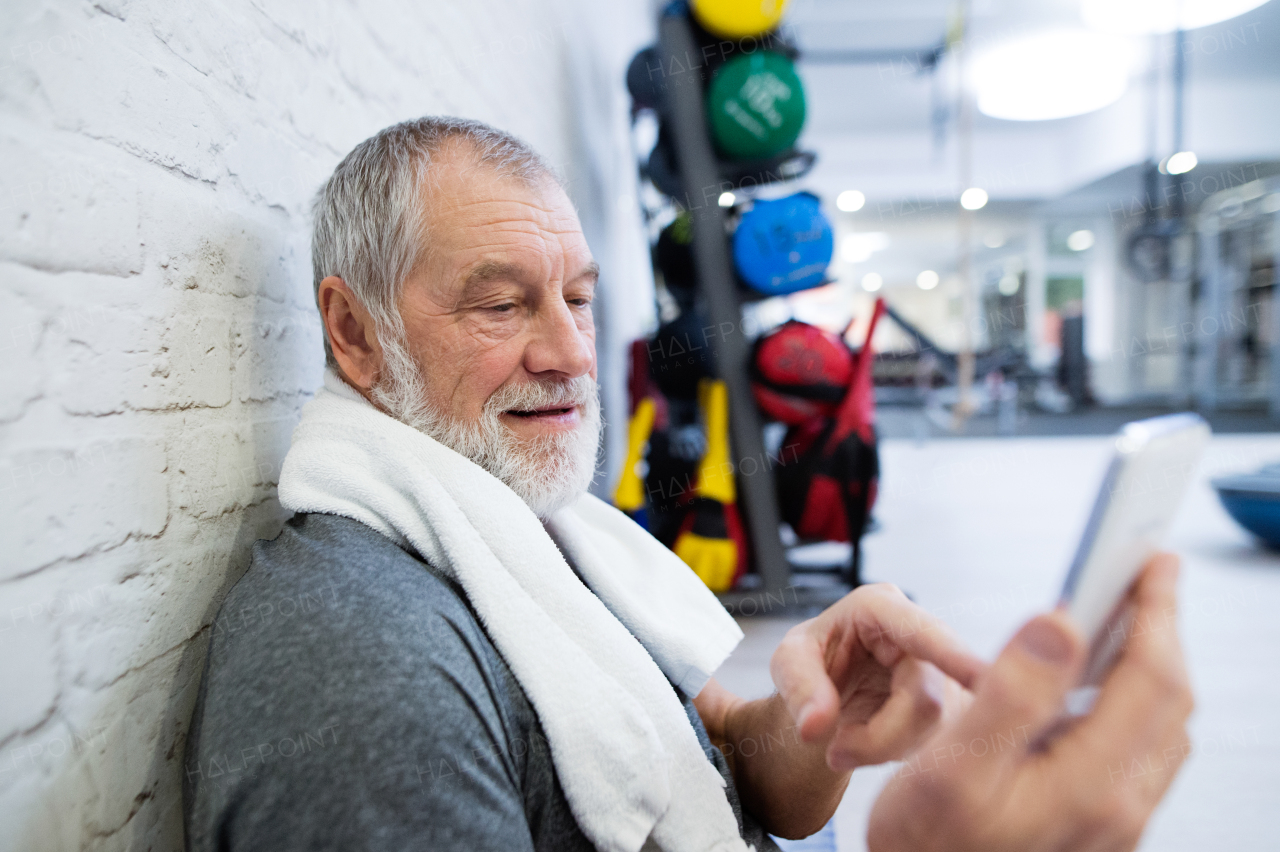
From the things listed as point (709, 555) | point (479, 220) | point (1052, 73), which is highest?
point (1052, 73)

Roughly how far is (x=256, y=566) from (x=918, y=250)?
1406cm

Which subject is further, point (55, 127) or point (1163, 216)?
point (1163, 216)

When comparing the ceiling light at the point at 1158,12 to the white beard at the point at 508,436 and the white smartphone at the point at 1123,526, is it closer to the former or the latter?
the white beard at the point at 508,436

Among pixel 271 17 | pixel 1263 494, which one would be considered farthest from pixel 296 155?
pixel 1263 494

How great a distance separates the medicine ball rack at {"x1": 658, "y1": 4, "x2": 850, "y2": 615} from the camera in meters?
2.40

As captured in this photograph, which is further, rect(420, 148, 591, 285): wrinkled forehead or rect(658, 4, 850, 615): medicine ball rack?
rect(658, 4, 850, 615): medicine ball rack

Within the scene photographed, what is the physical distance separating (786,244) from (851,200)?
6.92 m

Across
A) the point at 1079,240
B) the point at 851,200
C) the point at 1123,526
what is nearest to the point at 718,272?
the point at 1123,526

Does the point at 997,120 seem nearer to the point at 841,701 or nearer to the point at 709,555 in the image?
the point at 709,555

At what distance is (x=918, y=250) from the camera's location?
13.2 meters

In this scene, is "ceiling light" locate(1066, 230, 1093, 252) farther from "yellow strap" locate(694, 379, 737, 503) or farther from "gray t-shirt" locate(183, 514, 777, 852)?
"gray t-shirt" locate(183, 514, 777, 852)

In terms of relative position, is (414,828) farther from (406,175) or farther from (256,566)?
(406,175)

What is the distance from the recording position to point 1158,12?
392 cm

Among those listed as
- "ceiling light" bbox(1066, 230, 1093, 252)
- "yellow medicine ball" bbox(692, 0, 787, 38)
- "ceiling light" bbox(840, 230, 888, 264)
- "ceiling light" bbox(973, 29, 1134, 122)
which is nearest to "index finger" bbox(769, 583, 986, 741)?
"yellow medicine ball" bbox(692, 0, 787, 38)
